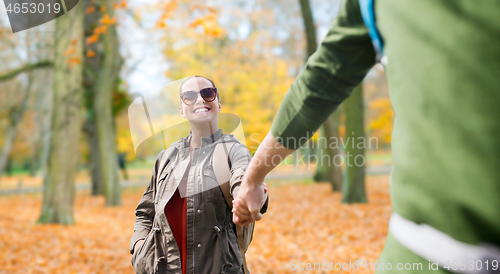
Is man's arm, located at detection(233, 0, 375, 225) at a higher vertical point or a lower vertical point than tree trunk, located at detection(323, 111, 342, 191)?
higher

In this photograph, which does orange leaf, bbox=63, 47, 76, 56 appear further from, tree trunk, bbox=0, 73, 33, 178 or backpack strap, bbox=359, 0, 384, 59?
tree trunk, bbox=0, 73, 33, 178

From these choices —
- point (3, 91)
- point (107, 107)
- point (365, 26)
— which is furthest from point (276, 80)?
point (365, 26)

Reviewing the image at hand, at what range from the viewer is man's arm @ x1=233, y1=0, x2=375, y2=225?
3.16 feet

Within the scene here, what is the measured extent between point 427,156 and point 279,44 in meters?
21.7

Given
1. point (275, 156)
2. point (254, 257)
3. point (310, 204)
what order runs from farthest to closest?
point (310, 204), point (254, 257), point (275, 156)

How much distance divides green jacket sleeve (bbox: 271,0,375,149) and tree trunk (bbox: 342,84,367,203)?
9533 mm

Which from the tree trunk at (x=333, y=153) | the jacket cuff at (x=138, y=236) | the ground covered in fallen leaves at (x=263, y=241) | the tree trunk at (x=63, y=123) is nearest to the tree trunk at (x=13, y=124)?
the ground covered in fallen leaves at (x=263, y=241)

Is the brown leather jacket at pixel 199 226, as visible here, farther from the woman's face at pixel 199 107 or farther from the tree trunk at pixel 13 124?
the tree trunk at pixel 13 124

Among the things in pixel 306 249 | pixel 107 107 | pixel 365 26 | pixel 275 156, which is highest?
pixel 365 26

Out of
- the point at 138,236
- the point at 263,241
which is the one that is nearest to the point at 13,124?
the point at 263,241

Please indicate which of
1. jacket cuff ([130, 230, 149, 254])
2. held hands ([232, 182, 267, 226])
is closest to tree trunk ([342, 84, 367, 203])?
jacket cuff ([130, 230, 149, 254])

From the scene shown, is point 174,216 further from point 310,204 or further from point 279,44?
point 279,44

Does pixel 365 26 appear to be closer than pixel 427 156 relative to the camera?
No

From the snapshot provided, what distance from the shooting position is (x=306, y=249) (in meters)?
6.18
